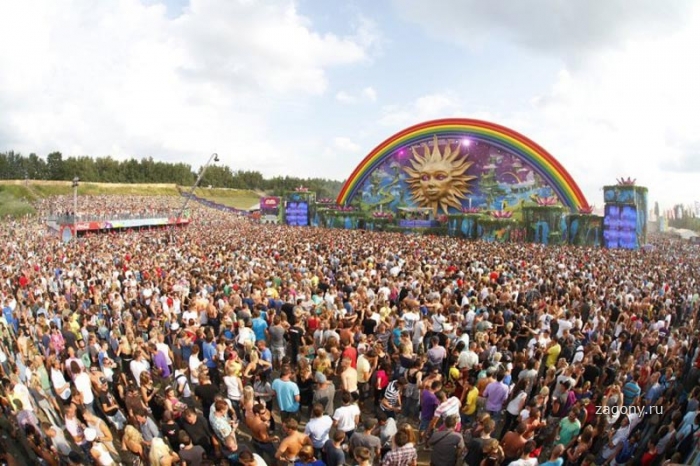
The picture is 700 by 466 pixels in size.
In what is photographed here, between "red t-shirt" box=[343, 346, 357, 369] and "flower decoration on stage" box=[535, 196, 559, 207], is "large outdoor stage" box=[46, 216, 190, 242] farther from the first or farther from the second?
"flower decoration on stage" box=[535, 196, 559, 207]

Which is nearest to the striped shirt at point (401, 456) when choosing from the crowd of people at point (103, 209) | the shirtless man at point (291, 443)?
the shirtless man at point (291, 443)

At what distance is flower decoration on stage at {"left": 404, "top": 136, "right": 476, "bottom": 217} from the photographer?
4003cm

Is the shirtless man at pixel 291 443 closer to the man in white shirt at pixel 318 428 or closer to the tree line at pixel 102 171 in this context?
the man in white shirt at pixel 318 428

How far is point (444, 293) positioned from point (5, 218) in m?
51.2

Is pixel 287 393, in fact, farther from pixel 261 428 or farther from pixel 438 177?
pixel 438 177

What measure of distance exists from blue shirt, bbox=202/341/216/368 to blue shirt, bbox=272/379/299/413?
1.80 metres

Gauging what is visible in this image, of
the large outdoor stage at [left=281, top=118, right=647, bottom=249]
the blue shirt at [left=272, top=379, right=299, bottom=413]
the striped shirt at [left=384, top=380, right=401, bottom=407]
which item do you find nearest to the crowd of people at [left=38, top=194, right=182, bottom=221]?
the large outdoor stage at [left=281, top=118, right=647, bottom=249]

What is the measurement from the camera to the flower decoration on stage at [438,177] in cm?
4003

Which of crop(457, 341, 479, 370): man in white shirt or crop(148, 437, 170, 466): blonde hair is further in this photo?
crop(457, 341, 479, 370): man in white shirt

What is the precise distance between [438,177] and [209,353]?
35530 mm

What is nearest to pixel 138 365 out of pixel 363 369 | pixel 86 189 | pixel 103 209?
pixel 363 369

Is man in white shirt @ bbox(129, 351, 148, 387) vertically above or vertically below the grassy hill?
below

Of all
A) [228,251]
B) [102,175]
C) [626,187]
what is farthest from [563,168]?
[102,175]

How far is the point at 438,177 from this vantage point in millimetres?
41031
